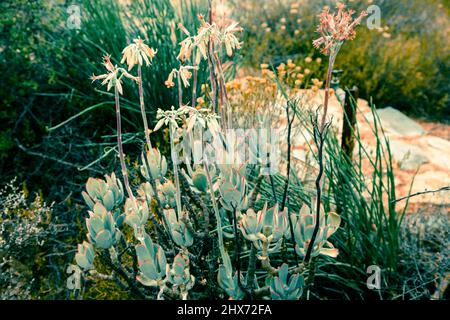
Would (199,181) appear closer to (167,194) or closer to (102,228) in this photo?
(167,194)

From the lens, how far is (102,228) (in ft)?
4.59

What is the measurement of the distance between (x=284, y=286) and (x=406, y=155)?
89.8 inches

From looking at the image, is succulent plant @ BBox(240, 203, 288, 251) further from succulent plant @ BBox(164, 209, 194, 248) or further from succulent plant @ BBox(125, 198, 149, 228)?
succulent plant @ BBox(125, 198, 149, 228)

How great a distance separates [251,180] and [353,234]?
572mm

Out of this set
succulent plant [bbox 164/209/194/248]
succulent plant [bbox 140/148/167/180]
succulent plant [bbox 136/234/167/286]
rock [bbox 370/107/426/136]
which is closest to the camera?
Answer: succulent plant [bbox 136/234/167/286]

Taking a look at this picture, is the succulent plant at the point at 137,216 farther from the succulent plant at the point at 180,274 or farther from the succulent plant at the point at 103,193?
the succulent plant at the point at 180,274

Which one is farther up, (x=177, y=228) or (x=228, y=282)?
(x=177, y=228)

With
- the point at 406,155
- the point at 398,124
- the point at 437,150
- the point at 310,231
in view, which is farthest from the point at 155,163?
the point at 398,124

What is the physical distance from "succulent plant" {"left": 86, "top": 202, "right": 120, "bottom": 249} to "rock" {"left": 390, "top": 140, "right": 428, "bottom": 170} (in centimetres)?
240

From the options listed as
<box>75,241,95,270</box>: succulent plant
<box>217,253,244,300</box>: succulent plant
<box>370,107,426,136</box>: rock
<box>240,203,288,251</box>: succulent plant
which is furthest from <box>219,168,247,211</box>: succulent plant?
<box>370,107,426,136</box>: rock

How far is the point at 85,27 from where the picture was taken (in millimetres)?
3180

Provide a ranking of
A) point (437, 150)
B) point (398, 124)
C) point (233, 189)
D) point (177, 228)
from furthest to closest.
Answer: point (398, 124), point (437, 150), point (177, 228), point (233, 189)

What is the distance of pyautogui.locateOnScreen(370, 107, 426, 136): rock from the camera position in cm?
392

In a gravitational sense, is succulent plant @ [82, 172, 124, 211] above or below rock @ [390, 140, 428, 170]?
above
